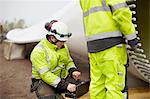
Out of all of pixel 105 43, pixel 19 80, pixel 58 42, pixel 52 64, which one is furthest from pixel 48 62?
pixel 19 80

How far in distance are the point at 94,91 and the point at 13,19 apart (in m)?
4.96

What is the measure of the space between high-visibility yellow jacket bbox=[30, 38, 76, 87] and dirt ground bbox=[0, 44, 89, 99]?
64 cm

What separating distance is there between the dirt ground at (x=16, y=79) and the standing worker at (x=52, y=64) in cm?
58

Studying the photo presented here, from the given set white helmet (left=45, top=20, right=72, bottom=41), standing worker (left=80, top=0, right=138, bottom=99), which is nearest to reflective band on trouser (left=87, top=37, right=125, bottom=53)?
Result: standing worker (left=80, top=0, right=138, bottom=99)

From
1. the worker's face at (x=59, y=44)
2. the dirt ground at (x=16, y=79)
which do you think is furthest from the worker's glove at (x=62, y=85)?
the dirt ground at (x=16, y=79)

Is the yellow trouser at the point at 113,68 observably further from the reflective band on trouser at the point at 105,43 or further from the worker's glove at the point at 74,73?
the worker's glove at the point at 74,73

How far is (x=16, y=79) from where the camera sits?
10.9 feet

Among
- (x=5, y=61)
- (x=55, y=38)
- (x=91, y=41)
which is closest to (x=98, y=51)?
(x=91, y=41)

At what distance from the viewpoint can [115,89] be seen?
1611 millimetres

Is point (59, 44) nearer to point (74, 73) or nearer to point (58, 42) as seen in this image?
point (58, 42)

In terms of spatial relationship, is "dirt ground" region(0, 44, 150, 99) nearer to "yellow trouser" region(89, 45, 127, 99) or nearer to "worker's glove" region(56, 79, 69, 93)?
"worker's glove" region(56, 79, 69, 93)

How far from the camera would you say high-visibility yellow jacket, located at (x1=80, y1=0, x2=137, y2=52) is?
5.10 ft

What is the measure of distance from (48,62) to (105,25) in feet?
1.67

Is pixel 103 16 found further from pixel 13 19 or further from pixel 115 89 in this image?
pixel 13 19
